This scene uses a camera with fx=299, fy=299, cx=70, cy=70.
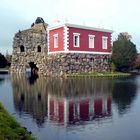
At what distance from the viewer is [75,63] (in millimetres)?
39062

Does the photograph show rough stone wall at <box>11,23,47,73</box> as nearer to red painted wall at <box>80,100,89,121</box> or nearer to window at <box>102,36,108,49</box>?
window at <box>102,36,108,49</box>

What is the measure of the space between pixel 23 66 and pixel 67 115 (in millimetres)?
36961

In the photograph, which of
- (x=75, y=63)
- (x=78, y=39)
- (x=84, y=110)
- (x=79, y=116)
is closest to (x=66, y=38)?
(x=78, y=39)

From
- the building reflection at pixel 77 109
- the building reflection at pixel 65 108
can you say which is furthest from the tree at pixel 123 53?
the building reflection at pixel 77 109

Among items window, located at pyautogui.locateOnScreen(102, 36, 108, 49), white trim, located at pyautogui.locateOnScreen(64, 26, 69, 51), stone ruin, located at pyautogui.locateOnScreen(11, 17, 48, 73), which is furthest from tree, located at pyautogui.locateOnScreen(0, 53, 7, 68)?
white trim, located at pyautogui.locateOnScreen(64, 26, 69, 51)

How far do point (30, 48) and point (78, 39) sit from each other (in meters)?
9.83

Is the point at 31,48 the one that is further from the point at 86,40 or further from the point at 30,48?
the point at 86,40

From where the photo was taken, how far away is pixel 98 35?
1678 inches

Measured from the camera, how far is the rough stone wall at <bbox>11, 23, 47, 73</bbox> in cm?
4441

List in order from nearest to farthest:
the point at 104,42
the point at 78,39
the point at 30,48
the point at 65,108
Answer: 1. the point at 65,108
2. the point at 78,39
3. the point at 104,42
4. the point at 30,48

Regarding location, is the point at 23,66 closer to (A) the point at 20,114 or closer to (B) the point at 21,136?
(A) the point at 20,114

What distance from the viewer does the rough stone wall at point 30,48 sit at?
44406 mm

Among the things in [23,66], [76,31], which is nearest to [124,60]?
[76,31]

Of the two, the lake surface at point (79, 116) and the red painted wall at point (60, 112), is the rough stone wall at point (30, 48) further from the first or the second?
the red painted wall at point (60, 112)
